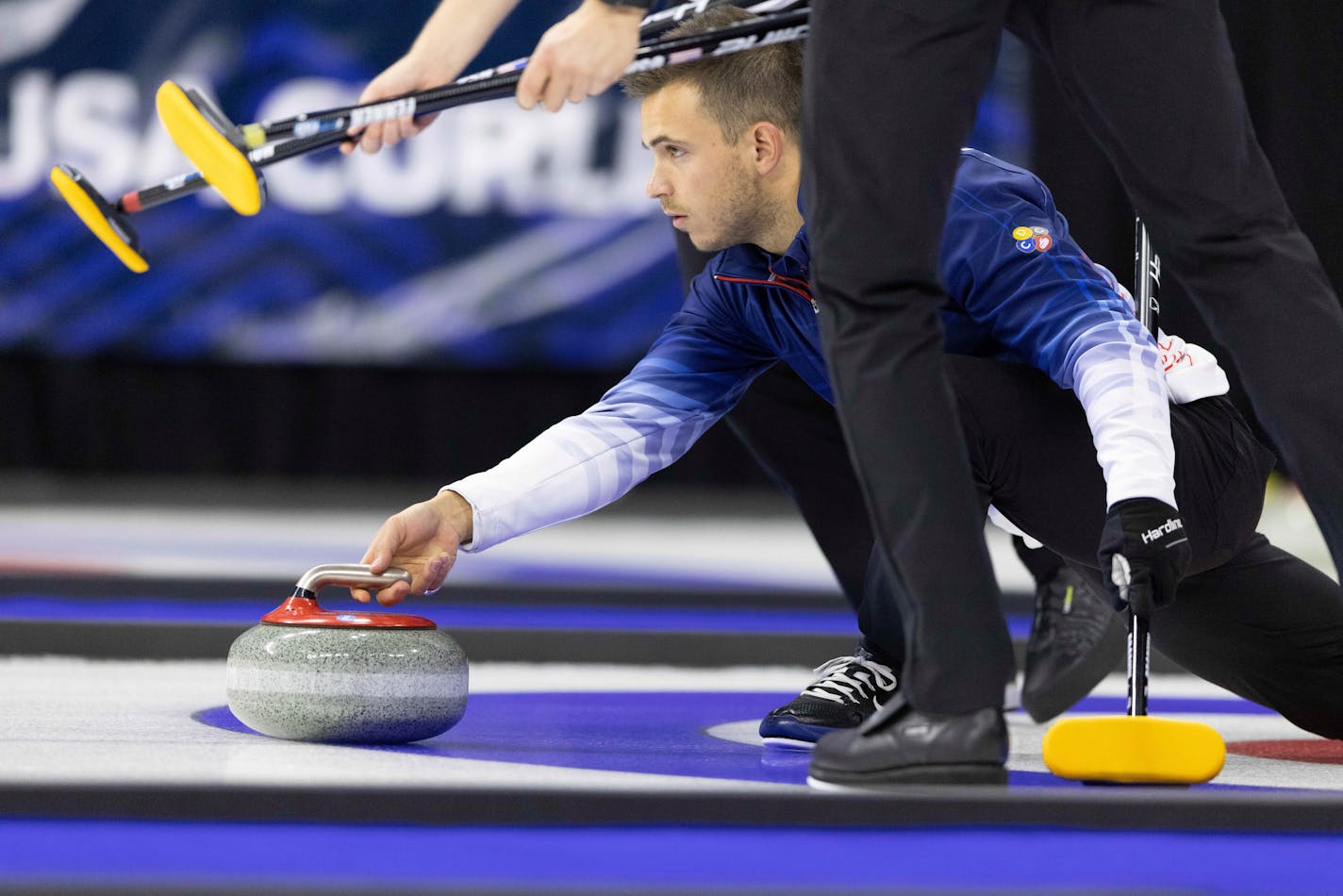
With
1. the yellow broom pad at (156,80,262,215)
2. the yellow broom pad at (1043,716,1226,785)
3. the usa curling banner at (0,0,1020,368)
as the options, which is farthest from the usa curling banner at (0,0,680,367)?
the yellow broom pad at (1043,716,1226,785)

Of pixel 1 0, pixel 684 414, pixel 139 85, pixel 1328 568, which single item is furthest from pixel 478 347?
pixel 684 414

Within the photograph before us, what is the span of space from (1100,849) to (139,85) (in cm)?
542

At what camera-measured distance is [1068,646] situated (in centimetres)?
225

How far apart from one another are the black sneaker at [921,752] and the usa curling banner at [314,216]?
4.67 metres

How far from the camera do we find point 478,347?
20.0 ft

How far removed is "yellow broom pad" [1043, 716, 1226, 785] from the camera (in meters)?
1.47

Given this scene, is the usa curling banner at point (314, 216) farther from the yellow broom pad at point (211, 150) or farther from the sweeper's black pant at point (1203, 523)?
the yellow broom pad at point (211, 150)

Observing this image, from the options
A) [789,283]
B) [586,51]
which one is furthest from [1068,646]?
[586,51]

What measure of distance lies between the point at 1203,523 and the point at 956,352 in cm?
35

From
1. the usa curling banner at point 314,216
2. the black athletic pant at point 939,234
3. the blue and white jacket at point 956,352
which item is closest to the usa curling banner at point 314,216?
the usa curling banner at point 314,216

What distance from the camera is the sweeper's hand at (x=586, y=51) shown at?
147 centimetres

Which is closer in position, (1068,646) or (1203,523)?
(1203,523)

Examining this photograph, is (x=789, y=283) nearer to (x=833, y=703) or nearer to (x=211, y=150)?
(x=833, y=703)

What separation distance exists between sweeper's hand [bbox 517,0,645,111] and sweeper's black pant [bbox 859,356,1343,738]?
530 mm
